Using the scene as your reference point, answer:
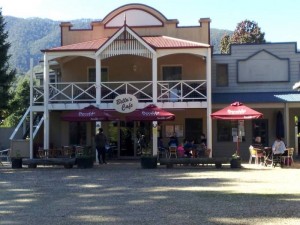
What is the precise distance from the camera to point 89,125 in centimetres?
2667

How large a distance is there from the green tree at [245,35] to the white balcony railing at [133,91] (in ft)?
101

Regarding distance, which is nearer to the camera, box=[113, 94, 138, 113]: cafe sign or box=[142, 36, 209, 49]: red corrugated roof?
box=[113, 94, 138, 113]: cafe sign

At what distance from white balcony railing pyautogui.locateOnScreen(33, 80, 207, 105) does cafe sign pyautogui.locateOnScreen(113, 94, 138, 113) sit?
250cm

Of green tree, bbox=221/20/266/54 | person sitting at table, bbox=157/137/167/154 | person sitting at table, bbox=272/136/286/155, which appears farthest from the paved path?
green tree, bbox=221/20/266/54

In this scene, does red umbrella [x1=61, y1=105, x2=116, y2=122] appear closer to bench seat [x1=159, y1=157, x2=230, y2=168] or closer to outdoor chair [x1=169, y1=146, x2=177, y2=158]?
bench seat [x1=159, y1=157, x2=230, y2=168]

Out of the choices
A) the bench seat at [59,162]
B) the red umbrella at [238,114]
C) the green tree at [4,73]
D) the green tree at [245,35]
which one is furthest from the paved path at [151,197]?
the green tree at [245,35]

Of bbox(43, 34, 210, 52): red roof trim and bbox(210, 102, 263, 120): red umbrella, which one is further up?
bbox(43, 34, 210, 52): red roof trim

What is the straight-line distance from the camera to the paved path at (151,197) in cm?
921

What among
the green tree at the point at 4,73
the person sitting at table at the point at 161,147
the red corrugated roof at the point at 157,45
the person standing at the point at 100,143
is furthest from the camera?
the green tree at the point at 4,73

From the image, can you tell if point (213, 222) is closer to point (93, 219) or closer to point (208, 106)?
point (93, 219)

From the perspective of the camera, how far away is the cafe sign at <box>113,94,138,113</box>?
20297 millimetres

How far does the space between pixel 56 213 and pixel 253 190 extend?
209 inches

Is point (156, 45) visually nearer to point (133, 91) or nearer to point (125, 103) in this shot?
point (133, 91)

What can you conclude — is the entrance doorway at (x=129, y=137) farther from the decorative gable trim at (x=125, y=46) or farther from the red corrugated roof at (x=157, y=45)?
the decorative gable trim at (x=125, y=46)
